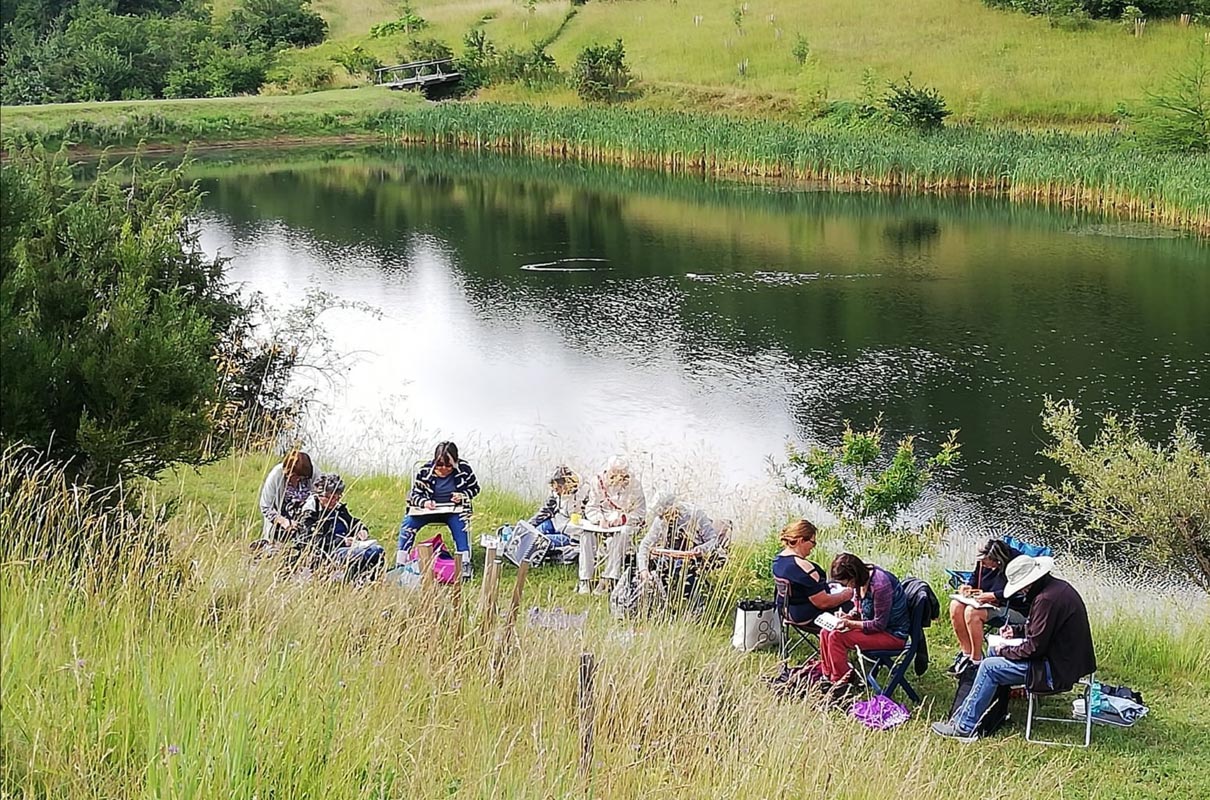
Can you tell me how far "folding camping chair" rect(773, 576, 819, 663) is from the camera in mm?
6598

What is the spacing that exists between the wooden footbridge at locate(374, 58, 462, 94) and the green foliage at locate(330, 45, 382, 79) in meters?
0.33

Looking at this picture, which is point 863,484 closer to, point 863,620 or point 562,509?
point 562,509

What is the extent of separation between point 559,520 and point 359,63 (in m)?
47.2

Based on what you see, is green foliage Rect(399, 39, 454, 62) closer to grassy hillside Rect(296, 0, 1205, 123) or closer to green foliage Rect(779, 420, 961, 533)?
grassy hillside Rect(296, 0, 1205, 123)

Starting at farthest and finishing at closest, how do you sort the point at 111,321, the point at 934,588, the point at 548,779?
the point at 934,588 < the point at 111,321 < the point at 548,779

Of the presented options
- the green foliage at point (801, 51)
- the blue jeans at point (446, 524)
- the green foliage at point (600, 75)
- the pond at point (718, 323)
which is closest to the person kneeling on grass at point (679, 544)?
the blue jeans at point (446, 524)

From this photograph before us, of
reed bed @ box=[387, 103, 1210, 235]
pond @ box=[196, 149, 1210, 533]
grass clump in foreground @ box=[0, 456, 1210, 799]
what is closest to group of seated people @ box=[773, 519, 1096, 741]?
grass clump in foreground @ box=[0, 456, 1210, 799]

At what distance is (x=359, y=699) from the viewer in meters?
3.38

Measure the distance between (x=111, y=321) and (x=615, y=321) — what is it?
12.6 metres

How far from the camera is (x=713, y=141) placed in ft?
110

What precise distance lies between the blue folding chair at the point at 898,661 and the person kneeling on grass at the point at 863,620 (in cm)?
4

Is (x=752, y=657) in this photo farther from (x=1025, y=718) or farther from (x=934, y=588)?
(x=934, y=588)

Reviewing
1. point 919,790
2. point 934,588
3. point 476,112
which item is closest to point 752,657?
point 934,588

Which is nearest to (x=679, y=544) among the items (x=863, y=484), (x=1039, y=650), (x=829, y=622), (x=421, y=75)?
(x=829, y=622)
